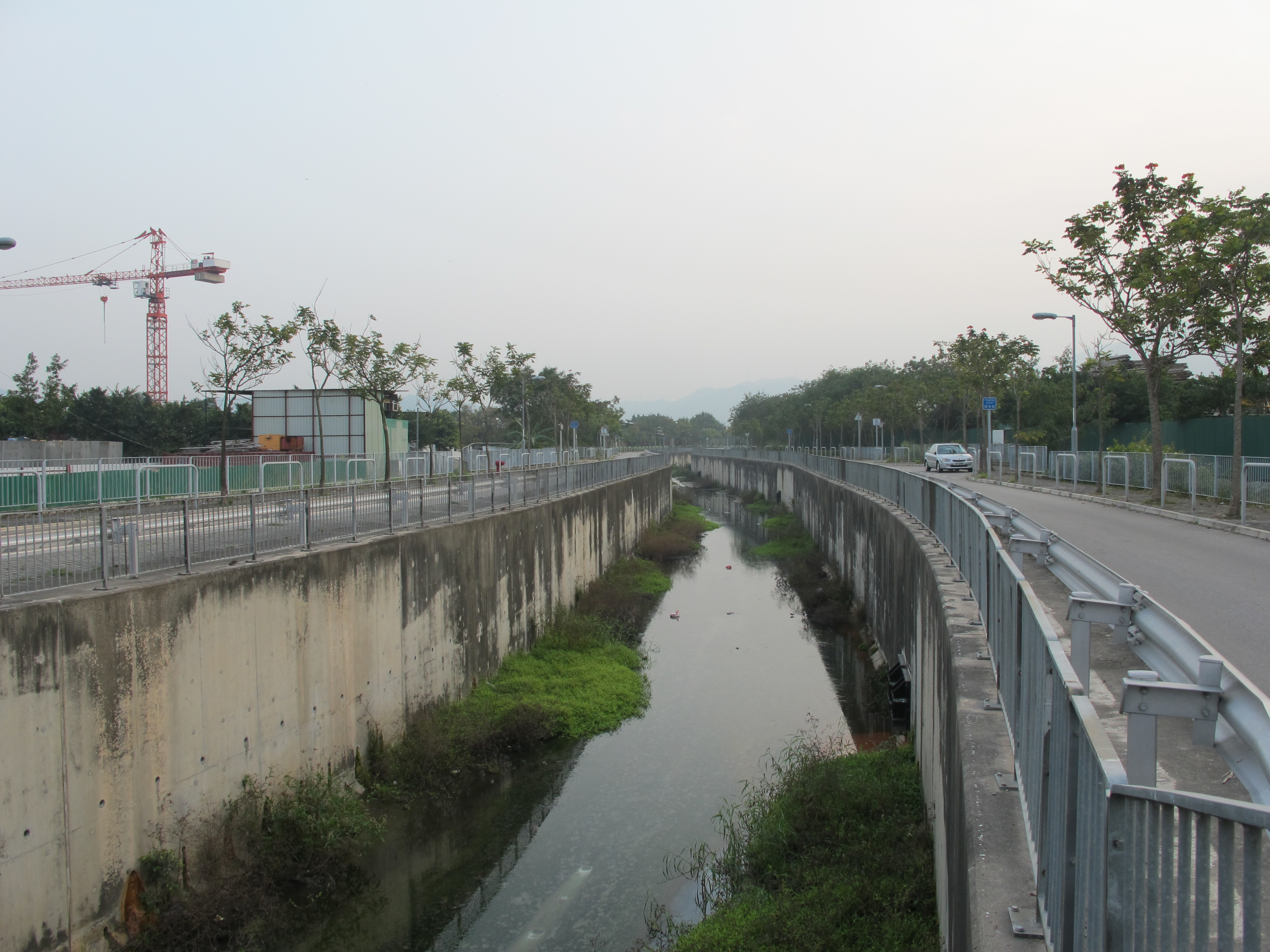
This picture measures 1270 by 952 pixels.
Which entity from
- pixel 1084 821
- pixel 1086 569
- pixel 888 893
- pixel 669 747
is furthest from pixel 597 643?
pixel 1084 821

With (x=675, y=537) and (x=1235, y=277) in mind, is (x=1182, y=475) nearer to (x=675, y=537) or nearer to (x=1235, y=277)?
(x=1235, y=277)

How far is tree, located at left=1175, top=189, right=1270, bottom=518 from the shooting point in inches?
710

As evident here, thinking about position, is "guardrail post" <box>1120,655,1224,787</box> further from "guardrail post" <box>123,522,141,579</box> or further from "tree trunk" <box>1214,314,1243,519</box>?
"tree trunk" <box>1214,314,1243,519</box>

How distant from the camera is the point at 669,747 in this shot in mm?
14086

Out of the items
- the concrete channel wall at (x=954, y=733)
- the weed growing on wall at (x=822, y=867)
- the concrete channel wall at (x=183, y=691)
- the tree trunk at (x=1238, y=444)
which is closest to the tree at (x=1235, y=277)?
the tree trunk at (x=1238, y=444)

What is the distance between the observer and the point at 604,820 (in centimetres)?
1165

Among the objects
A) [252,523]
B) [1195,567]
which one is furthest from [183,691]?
[1195,567]

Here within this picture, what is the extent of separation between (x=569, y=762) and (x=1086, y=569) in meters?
9.61

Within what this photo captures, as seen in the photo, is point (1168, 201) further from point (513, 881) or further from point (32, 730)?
point (32, 730)

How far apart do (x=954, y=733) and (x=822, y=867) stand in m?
2.79

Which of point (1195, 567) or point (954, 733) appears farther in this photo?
point (1195, 567)

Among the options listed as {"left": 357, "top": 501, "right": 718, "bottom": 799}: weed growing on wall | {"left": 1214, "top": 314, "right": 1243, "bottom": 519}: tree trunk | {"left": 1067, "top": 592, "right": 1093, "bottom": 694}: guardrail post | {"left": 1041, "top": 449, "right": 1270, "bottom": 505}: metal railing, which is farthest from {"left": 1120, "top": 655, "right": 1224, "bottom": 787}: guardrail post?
{"left": 1214, "top": 314, "right": 1243, "bottom": 519}: tree trunk

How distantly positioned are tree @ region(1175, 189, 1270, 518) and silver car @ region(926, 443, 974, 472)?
66.8ft

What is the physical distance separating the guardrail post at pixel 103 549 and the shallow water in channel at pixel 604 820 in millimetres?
3795
